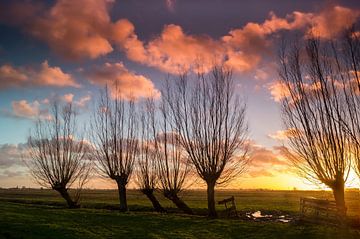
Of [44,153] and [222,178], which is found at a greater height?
[44,153]

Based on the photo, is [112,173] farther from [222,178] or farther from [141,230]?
[141,230]

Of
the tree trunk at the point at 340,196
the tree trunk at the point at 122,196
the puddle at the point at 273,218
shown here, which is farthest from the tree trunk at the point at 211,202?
the tree trunk at the point at 122,196

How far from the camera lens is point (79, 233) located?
21.5m

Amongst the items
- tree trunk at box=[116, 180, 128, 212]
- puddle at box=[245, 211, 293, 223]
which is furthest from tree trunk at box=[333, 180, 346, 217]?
tree trunk at box=[116, 180, 128, 212]

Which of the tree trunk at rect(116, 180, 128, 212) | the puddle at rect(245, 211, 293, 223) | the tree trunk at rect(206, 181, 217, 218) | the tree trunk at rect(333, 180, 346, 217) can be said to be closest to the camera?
the tree trunk at rect(333, 180, 346, 217)

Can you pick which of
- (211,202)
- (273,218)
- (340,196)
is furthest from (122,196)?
(340,196)

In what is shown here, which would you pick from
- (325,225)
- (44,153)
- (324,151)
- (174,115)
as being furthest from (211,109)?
(44,153)

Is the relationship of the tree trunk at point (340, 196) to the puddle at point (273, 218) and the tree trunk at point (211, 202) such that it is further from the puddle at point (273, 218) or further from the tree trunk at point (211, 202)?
the tree trunk at point (211, 202)

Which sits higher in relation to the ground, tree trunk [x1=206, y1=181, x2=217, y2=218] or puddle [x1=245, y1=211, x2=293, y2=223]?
tree trunk [x1=206, y1=181, x2=217, y2=218]

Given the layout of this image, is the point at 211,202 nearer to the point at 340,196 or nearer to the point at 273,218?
the point at 273,218

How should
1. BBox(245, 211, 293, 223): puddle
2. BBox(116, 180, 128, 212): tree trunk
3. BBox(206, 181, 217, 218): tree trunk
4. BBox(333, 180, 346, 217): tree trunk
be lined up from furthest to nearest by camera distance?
BBox(116, 180, 128, 212): tree trunk < BBox(245, 211, 293, 223): puddle < BBox(206, 181, 217, 218): tree trunk < BBox(333, 180, 346, 217): tree trunk

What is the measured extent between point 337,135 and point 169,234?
12.1 meters

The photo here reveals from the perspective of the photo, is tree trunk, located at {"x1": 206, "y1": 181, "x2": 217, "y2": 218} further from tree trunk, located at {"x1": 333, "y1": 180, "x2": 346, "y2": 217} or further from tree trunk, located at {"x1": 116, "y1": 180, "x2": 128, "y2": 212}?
tree trunk, located at {"x1": 116, "y1": 180, "x2": 128, "y2": 212}

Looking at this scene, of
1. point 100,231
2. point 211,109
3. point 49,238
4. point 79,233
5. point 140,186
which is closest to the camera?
point 49,238
